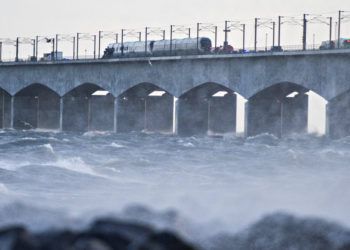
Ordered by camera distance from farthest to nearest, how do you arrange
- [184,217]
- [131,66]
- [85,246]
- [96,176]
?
[131,66] → [96,176] → [184,217] → [85,246]

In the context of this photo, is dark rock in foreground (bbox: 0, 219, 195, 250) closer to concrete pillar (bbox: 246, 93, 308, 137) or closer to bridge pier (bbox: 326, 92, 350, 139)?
bridge pier (bbox: 326, 92, 350, 139)

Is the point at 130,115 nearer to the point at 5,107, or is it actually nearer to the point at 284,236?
the point at 5,107

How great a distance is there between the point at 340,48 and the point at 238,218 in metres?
57.7

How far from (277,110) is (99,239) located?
6453cm

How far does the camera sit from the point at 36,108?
93.8 m

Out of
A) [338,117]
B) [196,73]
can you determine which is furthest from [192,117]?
[338,117]

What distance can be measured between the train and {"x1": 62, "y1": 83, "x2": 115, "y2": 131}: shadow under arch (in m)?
6.26

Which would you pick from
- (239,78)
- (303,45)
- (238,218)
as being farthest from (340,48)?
(238,218)

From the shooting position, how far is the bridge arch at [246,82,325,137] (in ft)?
216

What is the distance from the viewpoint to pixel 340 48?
59.6m

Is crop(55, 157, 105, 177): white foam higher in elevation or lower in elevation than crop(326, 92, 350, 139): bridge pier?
lower

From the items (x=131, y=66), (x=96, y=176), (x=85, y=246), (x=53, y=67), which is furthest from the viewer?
(x=53, y=67)

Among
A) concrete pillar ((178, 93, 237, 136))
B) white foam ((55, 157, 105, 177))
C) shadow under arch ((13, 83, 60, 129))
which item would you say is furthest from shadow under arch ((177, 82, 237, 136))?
white foam ((55, 157, 105, 177))

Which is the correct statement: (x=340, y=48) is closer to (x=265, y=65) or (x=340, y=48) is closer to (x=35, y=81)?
(x=265, y=65)
